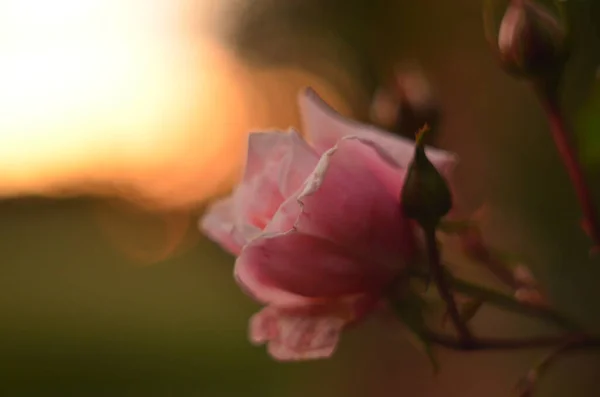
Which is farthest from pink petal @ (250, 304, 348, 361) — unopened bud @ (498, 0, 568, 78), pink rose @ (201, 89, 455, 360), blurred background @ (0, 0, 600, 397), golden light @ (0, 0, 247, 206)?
golden light @ (0, 0, 247, 206)

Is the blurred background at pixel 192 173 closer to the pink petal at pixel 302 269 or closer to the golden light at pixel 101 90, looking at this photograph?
the golden light at pixel 101 90

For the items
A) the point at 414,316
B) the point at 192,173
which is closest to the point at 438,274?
the point at 414,316

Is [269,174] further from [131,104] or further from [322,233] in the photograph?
[131,104]

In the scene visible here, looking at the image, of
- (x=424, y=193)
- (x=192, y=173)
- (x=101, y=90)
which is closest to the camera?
(x=424, y=193)

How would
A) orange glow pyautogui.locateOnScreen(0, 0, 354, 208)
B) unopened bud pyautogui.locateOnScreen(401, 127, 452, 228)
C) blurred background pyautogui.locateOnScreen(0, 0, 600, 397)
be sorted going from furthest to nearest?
orange glow pyautogui.locateOnScreen(0, 0, 354, 208) → blurred background pyautogui.locateOnScreen(0, 0, 600, 397) → unopened bud pyautogui.locateOnScreen(401, 127, 452, 228)

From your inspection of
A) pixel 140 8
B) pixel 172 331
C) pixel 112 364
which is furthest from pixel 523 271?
pixel 140 8

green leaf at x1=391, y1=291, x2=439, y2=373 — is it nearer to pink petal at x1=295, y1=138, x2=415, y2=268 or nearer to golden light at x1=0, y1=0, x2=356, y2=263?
pink petal at x1=295, y1=138, x2=415, y2=268
